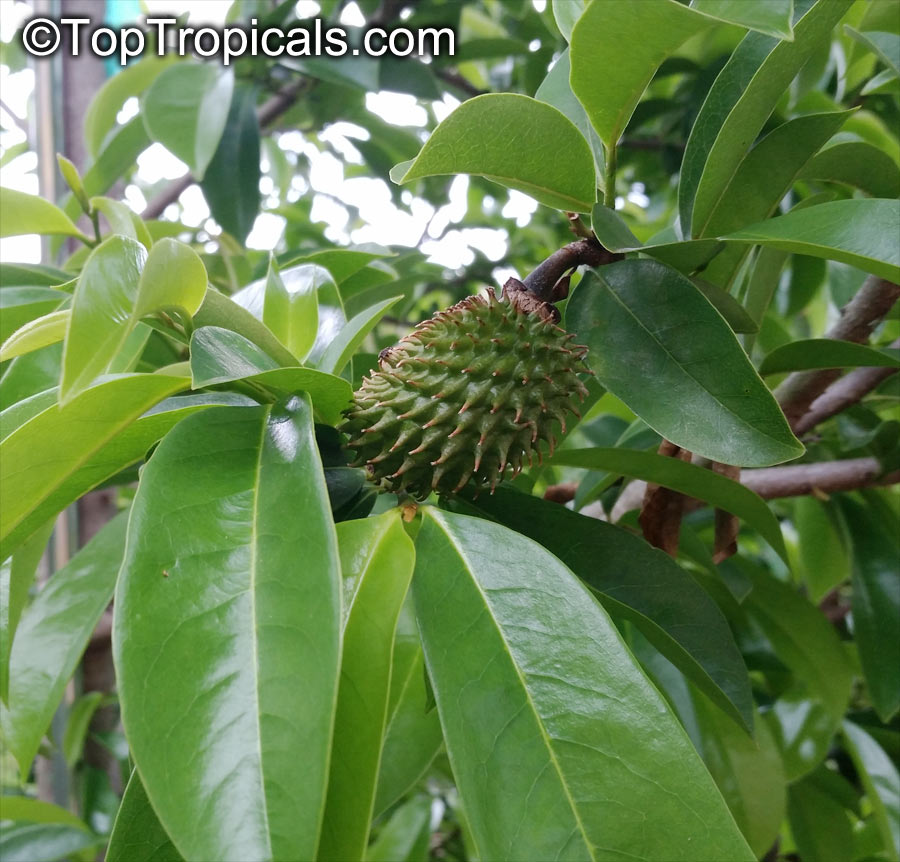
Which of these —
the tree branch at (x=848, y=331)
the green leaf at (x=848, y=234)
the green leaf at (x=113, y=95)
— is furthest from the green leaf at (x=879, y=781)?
the green leaf at (x=113, y=95)

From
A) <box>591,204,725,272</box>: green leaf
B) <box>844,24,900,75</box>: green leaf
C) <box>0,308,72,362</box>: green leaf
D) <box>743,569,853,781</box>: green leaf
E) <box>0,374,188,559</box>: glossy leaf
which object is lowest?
<box>743,569,853,781</box>: green leaf

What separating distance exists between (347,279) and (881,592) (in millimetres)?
632

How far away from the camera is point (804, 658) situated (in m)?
0.89

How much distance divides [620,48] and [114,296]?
302 mm

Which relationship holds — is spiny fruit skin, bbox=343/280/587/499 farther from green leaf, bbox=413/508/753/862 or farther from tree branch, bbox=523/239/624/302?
green leaf, bbox=413/508/753/862

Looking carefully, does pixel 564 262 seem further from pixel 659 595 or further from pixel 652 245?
pixel 659 595

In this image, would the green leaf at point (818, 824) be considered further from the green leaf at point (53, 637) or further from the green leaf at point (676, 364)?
the green leaf at point (53, 637)

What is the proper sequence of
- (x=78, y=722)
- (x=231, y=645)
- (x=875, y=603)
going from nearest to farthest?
(x=231, y=645) → (x=875, y=603) → (x=78, y=722)

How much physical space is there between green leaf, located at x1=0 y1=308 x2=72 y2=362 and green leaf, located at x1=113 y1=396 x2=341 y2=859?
84 mm

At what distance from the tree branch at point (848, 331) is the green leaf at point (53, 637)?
63 centimetres

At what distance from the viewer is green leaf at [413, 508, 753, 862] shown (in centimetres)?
34

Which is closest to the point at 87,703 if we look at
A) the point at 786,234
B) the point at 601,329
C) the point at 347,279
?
the point at 347,279

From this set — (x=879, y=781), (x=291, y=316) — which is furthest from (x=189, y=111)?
(x=879, y=781)

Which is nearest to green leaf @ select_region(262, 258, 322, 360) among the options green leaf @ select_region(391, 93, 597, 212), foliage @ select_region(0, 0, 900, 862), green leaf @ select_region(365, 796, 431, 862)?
foliage @ select_region(0, 0, 900, 862)
